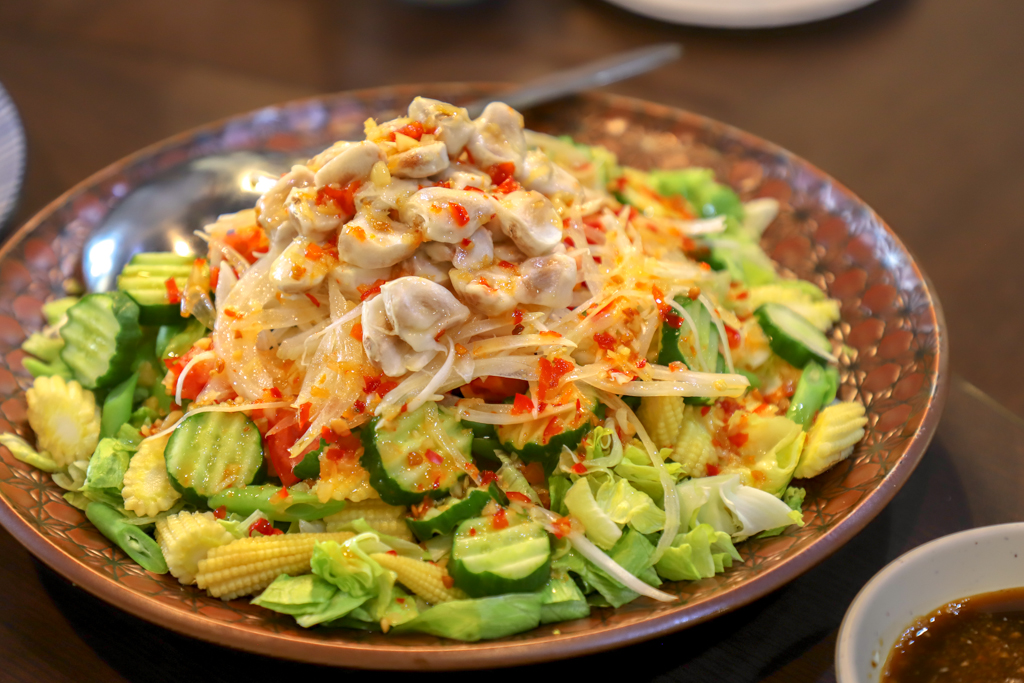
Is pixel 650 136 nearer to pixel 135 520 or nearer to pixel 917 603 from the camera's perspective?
pixel 917 603

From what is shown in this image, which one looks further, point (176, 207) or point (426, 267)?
point (176, 207)

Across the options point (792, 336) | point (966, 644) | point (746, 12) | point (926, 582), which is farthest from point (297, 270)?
point (746, 12)

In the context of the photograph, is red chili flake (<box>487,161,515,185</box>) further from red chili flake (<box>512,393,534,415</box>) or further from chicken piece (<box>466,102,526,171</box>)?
red chili flake (<box>512,393,534,415</box>)

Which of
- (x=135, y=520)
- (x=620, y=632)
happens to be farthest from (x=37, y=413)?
(x=620, y=632)

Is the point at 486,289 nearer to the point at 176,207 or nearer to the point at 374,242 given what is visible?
the point at 374,242

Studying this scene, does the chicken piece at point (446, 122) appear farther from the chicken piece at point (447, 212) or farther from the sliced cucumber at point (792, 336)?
the sliced cucumber at point (792, 336)

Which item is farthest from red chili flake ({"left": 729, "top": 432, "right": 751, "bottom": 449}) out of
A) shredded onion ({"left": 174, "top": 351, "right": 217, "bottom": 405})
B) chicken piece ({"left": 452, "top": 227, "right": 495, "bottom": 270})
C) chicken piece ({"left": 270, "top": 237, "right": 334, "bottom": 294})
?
shredded onion ({"left": 174, "top": 351, "right": 217, "bottom": 405})
